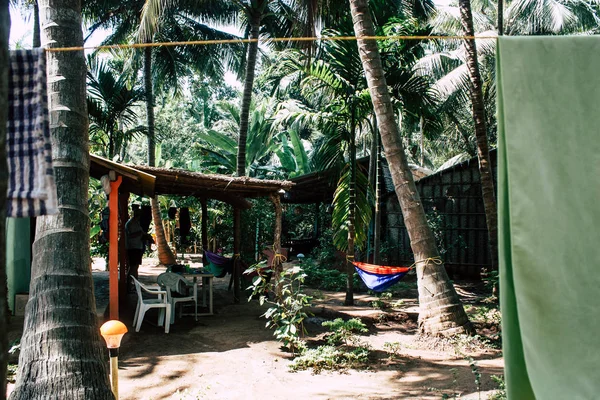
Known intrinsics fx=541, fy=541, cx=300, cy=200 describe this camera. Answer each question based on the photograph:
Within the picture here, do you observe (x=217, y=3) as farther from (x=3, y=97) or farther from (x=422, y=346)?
(x=3, y=97)

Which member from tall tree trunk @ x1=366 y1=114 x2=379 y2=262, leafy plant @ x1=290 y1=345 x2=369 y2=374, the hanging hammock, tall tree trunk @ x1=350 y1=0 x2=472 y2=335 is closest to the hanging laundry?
leafy plant @ x1=290 y1=345 x2=369 y2=374

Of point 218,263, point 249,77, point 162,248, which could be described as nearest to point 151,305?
point 218,263

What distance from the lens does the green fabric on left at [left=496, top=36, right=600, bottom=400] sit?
2.35m

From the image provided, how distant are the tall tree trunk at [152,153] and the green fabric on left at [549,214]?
12.3m

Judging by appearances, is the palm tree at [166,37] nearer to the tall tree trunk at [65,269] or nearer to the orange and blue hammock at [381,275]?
the orange and blue hammock at [381,275]

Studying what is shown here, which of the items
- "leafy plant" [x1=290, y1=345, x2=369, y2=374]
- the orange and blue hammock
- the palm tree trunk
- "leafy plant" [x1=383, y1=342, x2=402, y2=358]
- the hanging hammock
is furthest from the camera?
the palm tree trunk

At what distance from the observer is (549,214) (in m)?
2.41

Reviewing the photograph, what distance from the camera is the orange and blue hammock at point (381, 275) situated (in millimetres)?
8094

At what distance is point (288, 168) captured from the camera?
19641 mm

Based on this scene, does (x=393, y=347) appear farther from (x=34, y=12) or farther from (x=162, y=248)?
(x=34, y=12)

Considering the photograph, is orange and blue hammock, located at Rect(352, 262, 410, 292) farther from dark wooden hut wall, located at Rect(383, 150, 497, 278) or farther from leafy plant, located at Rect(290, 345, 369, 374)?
dark wooden hut wall, located at Rect(383, 150, 497, 278)

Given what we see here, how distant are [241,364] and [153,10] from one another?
7.03m

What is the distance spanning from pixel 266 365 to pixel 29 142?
173 inches

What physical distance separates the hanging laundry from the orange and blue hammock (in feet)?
20.8
